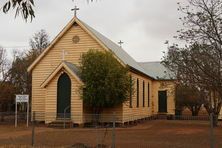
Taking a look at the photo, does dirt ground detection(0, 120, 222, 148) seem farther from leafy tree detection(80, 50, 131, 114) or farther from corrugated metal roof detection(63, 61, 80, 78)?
corrugated metal roof detection(63, 61, 80, 78)

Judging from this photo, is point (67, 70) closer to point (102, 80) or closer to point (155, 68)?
point (102, 80)

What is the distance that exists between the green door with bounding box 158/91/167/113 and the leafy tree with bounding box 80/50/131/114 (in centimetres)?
1740

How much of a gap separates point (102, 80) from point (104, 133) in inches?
278

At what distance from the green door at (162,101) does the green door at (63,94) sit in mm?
18872

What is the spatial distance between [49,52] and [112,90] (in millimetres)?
8579

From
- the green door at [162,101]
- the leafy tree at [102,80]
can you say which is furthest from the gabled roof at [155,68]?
the leafy tree at [102,80]

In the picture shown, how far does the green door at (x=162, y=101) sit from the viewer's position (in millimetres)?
44219

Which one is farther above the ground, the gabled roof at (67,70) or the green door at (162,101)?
the gabled roof at (67,70)

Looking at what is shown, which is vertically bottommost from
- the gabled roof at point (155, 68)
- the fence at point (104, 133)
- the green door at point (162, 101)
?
the fence at point (104, 133)

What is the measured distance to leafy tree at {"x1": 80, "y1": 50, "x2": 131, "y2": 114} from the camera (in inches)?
1045

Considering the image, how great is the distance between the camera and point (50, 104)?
2828cm

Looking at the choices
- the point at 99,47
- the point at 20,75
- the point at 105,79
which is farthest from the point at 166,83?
the point at 20,75

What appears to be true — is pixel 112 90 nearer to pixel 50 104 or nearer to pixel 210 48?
pixel 50 104

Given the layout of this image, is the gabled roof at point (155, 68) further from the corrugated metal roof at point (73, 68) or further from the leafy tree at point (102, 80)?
the leafy tree at point (102, 80)
